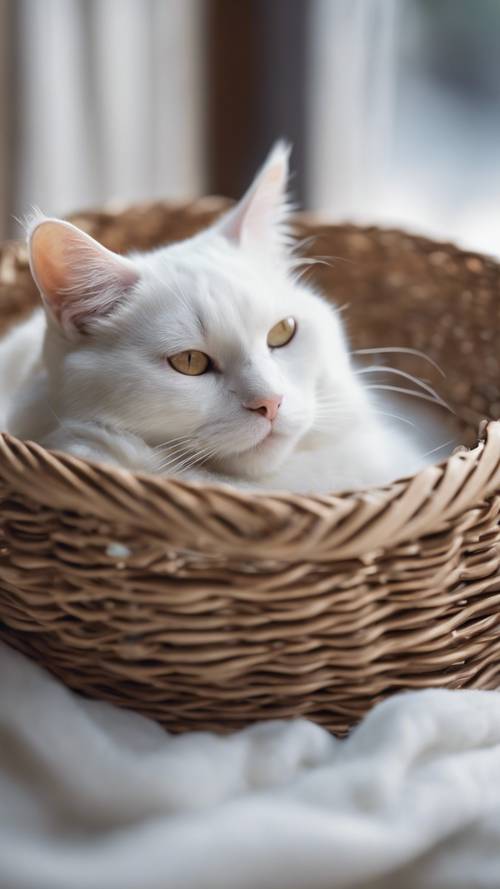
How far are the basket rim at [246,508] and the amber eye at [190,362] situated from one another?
21cm

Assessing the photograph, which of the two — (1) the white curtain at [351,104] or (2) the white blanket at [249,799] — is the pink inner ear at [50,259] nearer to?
(2) the white blanket at [249,799]

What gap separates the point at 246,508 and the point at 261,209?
53 cm

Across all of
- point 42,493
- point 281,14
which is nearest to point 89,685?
point 42,493

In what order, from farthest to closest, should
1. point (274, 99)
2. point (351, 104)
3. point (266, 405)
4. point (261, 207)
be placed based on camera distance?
point (274, 99) → point (351, 104) → point (261, 207) → point (266, 405)

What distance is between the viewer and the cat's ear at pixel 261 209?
1.07 metres

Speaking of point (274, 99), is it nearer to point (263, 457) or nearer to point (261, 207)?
point (261, 207)

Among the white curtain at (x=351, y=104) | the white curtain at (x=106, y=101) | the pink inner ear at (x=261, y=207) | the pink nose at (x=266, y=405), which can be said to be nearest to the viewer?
the pink nose at (x=266, y=405)

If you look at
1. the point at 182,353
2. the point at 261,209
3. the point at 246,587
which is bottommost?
the point at 246,587

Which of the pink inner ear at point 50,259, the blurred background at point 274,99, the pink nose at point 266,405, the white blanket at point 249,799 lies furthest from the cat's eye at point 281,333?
the blurred background at point 274,99

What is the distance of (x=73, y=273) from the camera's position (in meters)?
0.90

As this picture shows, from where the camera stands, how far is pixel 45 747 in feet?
2.43

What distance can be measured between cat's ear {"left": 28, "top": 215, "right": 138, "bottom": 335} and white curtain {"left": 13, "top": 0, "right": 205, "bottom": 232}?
1.16 m

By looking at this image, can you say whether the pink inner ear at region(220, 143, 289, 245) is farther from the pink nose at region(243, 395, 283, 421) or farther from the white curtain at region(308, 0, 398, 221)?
the white curtain at region(308, 0, 398, 221)

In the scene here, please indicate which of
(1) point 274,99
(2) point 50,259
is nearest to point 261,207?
Result: (2) point 50,259
